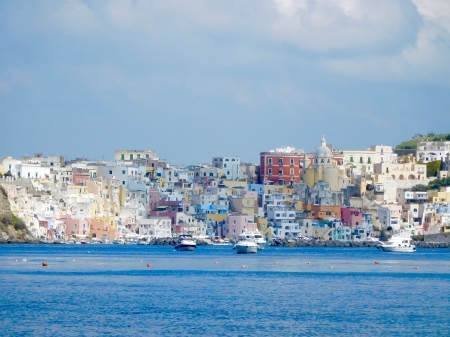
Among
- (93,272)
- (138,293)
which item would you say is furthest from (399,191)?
(138,293)

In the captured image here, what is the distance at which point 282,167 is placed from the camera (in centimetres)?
14012

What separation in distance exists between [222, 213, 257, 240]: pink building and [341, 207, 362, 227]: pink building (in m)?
11.6

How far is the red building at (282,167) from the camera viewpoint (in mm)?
139875

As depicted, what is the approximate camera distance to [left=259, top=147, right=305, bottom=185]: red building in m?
140

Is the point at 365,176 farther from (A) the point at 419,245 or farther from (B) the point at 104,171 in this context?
(B) the point at 104,171

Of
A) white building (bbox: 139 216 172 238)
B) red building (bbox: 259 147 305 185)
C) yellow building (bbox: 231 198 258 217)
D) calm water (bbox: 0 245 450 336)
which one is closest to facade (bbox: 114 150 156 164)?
red building (bbox: 259 147 305 185)

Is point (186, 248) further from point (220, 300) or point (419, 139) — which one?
point (419, 139)

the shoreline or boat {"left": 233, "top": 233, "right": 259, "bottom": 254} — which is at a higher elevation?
the shoreline

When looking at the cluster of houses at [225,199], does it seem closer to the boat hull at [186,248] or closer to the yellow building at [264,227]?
the yellow building at [264,227]

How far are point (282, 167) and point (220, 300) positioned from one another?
97031 millimetres

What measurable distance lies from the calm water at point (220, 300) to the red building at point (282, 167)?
7218 cm

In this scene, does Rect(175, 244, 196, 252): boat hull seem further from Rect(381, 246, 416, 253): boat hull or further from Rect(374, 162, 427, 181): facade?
Rect(374, 162, 427, 181): facade

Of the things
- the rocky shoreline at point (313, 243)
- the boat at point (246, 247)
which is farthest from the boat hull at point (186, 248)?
the rocky shoreline at point (313, 243)

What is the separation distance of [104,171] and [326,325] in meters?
97.7
